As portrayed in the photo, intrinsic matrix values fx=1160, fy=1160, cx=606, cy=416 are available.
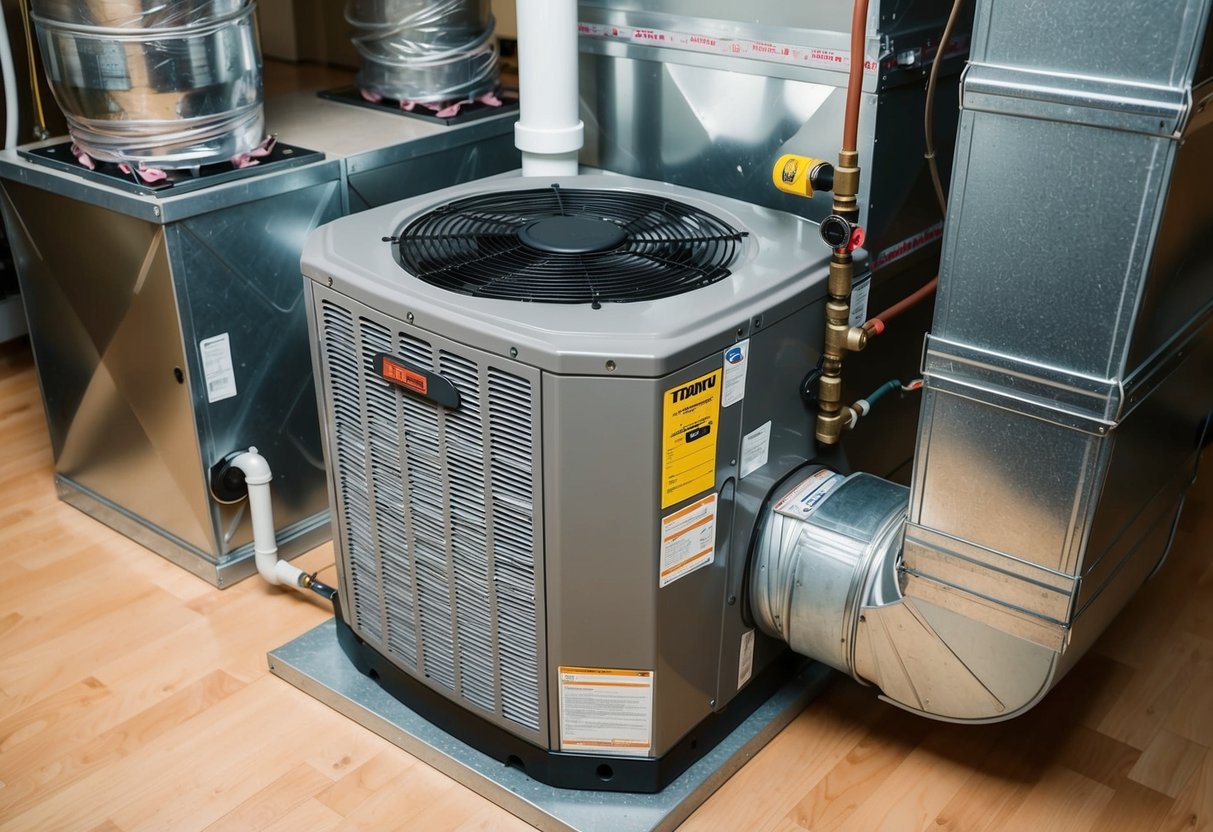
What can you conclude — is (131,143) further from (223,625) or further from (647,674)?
(647,674)

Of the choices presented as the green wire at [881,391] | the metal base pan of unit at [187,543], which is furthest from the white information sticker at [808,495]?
the metal base pan of unit at [187,543]

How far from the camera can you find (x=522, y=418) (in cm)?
126

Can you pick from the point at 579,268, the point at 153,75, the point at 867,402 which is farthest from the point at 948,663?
the point at 153,75

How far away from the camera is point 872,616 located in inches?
56.2

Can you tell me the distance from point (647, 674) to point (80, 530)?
1225 mm

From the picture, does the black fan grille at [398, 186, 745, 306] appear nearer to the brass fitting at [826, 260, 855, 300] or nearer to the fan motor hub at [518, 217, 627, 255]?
the fan motor hub at [518, 217, 627, 255]

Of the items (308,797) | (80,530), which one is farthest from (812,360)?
(80,530)

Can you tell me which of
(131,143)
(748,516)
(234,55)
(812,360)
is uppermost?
(234,55)

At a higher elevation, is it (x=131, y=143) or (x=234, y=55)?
(x=234, y=55)

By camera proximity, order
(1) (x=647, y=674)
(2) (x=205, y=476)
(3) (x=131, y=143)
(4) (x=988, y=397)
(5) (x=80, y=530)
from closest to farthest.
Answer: (4) (x=988, y=397) < (1) (x=647, y=674) < (3) (x=131, y=143) < (2) (x=205, y=476) < (5) (x=80, y=530)

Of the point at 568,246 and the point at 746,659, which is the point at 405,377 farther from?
the point at 746,659

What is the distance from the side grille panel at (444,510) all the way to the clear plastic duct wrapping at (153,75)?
0.49 meters

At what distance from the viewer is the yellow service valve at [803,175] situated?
1410 mm

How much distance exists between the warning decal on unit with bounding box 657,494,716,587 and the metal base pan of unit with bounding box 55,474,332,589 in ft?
2.98
